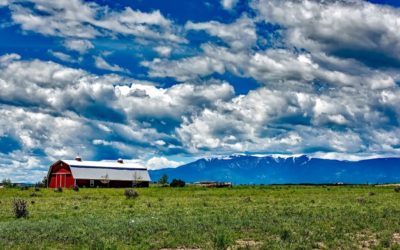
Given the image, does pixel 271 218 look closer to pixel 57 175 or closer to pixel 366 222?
pixel 366 222

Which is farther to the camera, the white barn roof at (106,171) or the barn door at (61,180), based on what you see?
the barn door at (61,180)

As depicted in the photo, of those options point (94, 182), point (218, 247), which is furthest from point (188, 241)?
point (94, 182)

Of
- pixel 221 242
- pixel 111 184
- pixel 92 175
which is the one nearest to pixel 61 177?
pixel 92 175

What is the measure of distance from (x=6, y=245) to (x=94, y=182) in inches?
4456

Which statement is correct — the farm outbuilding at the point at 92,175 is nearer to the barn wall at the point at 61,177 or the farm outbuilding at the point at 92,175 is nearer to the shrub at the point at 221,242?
the barn wall at the point at 61,177

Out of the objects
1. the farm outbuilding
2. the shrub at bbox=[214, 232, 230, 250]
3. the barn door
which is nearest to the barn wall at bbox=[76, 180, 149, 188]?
the farm outbuilding

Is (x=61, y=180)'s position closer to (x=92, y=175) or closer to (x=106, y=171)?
(x=92, y=175)

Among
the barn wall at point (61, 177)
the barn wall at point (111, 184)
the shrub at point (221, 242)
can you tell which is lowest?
the shrub at point (221, 242)

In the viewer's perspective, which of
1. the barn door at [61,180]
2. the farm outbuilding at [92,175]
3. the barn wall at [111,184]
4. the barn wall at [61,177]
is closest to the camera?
the barn wall at [111,184]

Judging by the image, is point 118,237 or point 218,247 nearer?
point 218,247

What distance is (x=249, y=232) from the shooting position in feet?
93.2

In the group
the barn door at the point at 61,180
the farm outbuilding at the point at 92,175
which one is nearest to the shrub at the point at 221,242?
the farm outbuilding at the point at 92,175

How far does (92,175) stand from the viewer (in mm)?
136000

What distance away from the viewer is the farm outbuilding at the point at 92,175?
439 ft
